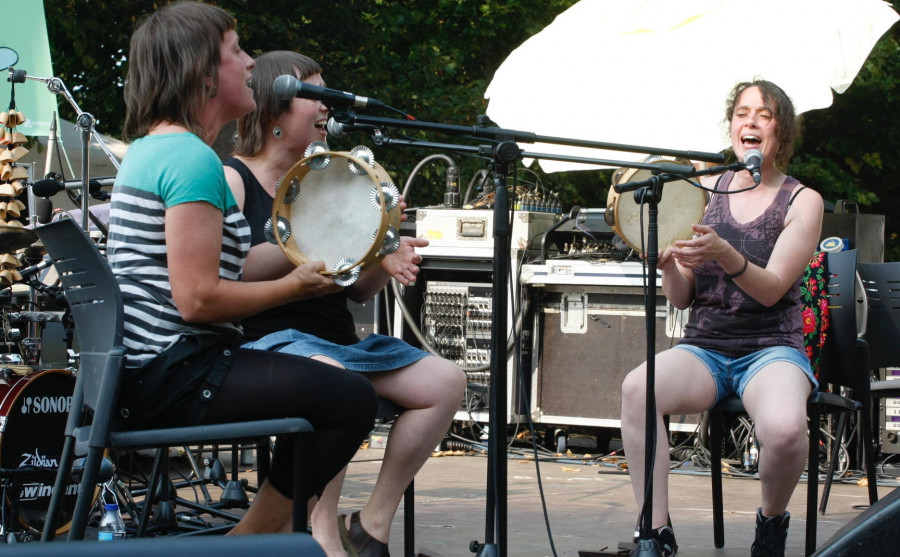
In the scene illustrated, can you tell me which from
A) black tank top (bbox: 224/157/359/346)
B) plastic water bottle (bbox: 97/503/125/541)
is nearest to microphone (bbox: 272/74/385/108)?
black tank top (bbox: 224/157/359/346)

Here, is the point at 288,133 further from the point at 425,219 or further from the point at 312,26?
the point at 312,26

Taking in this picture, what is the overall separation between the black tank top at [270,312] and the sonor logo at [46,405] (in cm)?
122

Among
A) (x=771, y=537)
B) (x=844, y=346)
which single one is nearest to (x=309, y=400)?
(x=771, y=537)

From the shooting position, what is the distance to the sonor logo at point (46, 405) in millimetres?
3848

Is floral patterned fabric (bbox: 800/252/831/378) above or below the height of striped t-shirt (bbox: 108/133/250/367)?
below

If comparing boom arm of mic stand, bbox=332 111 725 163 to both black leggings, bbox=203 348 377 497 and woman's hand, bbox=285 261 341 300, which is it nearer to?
woman's hand, bbox=285 261 341 300

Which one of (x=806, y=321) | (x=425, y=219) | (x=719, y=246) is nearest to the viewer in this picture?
(x=719, y=246)

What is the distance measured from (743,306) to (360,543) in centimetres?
143

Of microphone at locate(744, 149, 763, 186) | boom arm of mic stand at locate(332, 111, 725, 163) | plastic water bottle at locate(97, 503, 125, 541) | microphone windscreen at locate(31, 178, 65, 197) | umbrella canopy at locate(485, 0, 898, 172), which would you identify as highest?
umbrella canopy at locate(485, 0, 898, 172)

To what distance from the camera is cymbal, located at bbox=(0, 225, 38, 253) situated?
3766mm

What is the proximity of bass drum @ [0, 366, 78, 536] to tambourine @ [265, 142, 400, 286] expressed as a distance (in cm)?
166

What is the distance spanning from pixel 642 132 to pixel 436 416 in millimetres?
2987

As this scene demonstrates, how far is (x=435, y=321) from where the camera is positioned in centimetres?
670

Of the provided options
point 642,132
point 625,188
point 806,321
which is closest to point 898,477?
point 806,321
